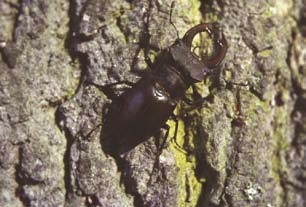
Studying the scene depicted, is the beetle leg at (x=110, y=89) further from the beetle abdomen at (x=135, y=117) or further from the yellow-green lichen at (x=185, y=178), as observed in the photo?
the yellow-green lichen at (x=185, y=178)

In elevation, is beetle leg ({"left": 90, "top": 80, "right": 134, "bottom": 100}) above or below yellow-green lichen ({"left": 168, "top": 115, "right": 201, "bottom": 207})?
above

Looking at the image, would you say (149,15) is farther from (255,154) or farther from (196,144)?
(255,154)

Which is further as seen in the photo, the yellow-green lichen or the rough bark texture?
the yellow-green lichen

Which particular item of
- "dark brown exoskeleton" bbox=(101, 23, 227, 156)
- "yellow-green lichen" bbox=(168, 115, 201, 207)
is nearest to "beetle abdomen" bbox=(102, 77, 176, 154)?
"dark brown exoskeleton" bbox=(101, 23, 227, 156)

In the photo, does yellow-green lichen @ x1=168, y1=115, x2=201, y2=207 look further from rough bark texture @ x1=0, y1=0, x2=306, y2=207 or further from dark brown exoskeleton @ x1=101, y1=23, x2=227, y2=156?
dark brown exoskeleton @ x1=101, y1=23, x2=227, y2=156

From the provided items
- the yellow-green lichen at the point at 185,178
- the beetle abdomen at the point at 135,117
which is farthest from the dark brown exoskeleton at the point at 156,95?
the yellow-green lichen at the point at 185,178

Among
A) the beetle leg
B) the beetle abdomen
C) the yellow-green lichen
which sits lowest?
the yellow-green lichen

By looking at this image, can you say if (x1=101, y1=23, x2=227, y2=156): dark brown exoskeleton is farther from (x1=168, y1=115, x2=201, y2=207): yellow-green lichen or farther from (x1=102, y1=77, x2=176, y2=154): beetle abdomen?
(x1=168, y1=115, x2=201, y2=207): yellow-green lichen
